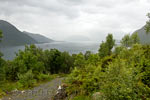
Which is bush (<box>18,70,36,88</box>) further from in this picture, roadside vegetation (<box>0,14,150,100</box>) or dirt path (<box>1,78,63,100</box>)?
dirt path (<box>1,78,63,100</box>)

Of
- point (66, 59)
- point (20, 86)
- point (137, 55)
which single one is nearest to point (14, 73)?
point (20, 86)

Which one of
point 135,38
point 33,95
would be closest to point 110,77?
point 33,95

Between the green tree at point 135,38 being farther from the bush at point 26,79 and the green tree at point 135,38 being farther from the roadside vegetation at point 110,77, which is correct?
the bush at point 26,79

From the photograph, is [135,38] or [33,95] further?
[135,38]

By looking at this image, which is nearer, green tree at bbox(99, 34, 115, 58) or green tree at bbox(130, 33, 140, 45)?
green tree at bbox(99, 34, 115, 58)

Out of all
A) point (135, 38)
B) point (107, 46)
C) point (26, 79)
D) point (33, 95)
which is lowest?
point (33, 95)

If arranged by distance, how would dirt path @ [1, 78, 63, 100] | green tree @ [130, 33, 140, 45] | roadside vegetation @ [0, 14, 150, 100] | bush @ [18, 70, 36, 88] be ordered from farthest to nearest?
green tree @ [130, 33, 140, 45] → bush @ [18, 70, 36, 88] → dirt path @ [1, 78, 63, 100] → roadside vegetation @ [0, 14, 150, 100]

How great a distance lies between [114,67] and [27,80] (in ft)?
67.9

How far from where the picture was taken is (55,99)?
1214cm

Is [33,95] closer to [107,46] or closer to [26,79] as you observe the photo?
[26,79]

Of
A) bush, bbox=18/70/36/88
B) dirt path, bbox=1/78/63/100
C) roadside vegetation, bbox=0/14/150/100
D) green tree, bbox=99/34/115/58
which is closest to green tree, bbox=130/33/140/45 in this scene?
green tree, bbox=99/34/115/58

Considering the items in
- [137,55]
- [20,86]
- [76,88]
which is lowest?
[20,86]

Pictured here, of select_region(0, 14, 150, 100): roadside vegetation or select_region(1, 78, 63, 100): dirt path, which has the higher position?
select_region(0, 14, 150, 100): roadside vegetation

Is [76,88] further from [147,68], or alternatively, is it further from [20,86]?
[20,86]
